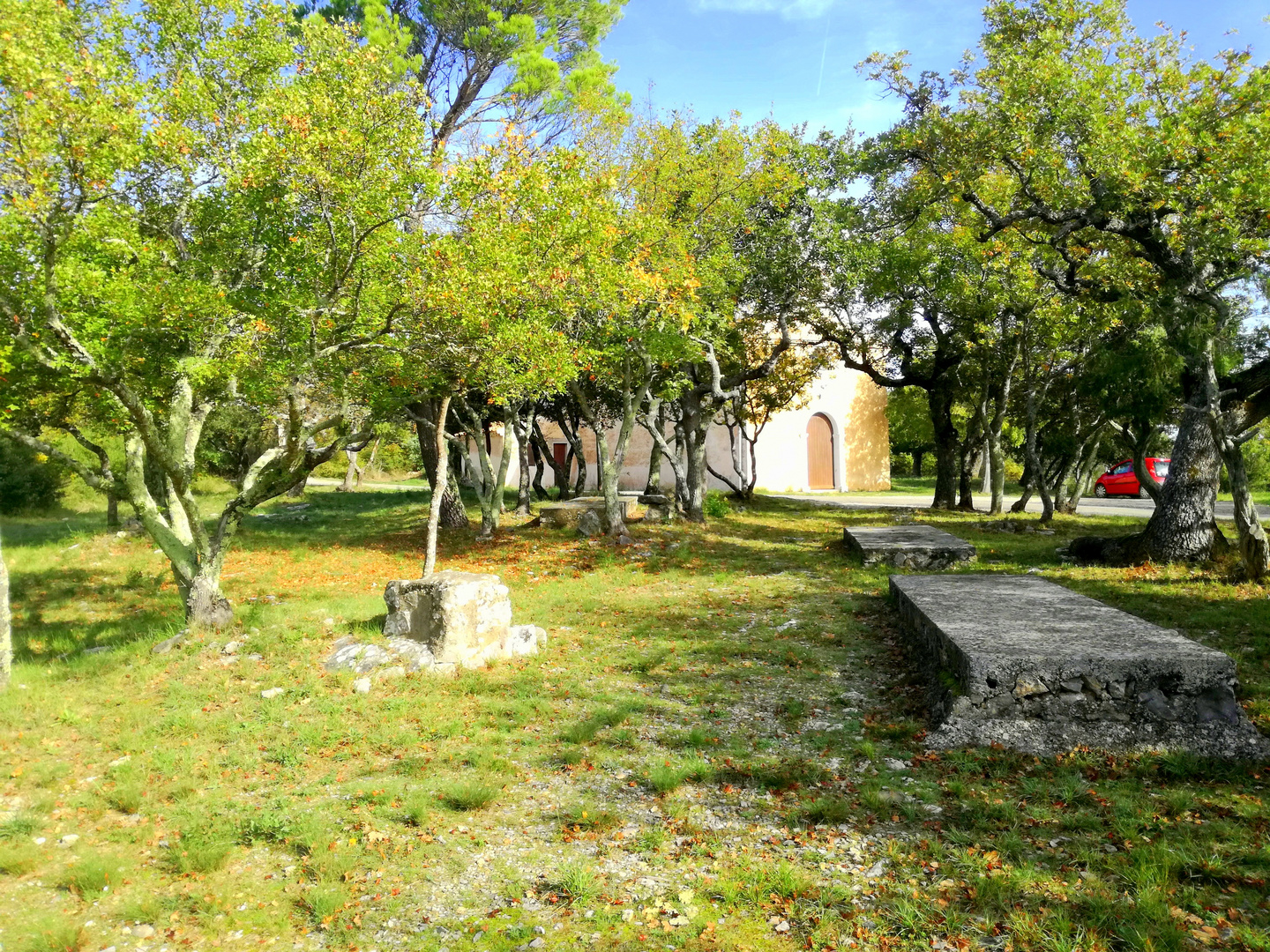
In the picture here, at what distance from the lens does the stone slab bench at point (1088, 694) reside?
16.2 feet

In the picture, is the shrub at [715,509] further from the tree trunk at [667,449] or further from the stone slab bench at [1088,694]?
the stone slab bench at [1088,694]

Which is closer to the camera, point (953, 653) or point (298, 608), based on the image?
point (953, 653)

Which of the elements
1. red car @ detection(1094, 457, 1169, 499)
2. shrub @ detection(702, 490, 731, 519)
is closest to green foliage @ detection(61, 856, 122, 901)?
shrub @ detection(702, 490, 731, 519)

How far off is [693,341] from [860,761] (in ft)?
38.5

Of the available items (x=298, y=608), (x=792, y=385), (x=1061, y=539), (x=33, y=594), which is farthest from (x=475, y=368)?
(x=792, y=385)

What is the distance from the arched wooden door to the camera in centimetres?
3275

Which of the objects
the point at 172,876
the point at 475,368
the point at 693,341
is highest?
the point at 693,341

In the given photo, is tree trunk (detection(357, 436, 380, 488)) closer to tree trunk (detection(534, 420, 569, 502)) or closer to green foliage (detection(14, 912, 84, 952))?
tree trunk (detection(534, 420, 569, 502))

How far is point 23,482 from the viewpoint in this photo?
22.3 meters

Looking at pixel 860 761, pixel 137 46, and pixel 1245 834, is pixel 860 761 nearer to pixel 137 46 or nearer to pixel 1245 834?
pixel 1245 834

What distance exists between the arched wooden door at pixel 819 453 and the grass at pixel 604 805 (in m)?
23.6

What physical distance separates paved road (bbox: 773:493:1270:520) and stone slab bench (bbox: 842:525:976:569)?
821 centimetres

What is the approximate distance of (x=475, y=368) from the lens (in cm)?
1051

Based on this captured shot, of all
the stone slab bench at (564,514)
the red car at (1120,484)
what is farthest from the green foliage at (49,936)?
the red car at (1120,484)
